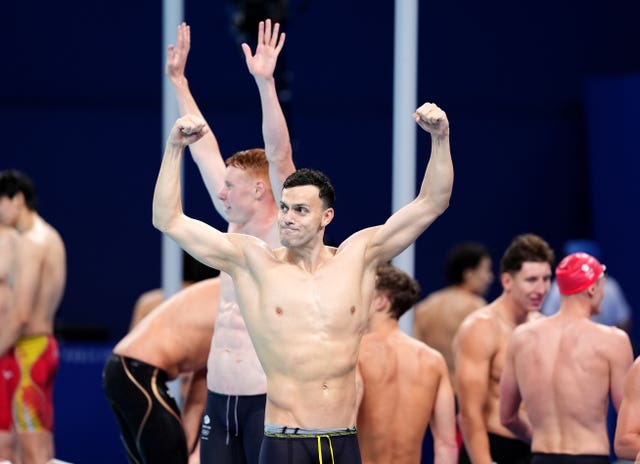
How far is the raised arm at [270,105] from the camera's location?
15.5 ft

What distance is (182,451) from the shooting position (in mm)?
5535

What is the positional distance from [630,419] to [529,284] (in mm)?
1385

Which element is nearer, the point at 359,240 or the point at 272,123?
the point at 359,240

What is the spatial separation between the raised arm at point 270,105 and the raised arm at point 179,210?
0.62 meters

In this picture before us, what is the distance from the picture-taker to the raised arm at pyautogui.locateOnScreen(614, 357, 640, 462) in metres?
4.41

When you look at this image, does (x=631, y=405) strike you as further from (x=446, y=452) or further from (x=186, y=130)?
(x=186, y=130)

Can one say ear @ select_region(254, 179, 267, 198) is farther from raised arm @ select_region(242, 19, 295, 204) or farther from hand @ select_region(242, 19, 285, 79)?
hand @ select_region(242, 19, 285, 79)

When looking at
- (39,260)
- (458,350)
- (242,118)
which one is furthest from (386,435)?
(242,118)

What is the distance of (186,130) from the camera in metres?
4.08

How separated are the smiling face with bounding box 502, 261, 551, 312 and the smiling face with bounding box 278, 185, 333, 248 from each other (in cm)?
190

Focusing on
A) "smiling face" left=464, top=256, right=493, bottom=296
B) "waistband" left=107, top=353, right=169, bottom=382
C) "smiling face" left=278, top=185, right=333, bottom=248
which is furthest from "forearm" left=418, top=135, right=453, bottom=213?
"smiling face" left=464, top=256, right=493, bottom=296

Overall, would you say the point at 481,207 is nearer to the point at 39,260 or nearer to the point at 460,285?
the point at 460,285

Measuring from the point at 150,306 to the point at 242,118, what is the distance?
3113 millimetres

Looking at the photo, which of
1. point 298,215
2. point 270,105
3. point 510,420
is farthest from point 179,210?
point 510,420
